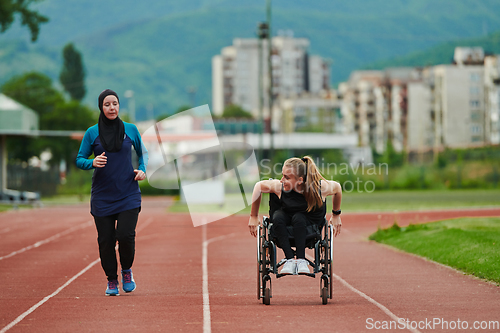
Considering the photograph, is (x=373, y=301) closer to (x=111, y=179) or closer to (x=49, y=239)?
(x=111, y=179)

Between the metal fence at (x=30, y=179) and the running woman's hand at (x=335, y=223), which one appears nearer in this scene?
the running woman's hand at (x=335, y=223)

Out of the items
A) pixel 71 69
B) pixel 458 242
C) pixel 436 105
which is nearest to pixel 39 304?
pixel 458 242

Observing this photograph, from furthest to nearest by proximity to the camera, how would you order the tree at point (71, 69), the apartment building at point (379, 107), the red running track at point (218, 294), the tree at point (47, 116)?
1. the apartment building at point (379, 107)
2. the tree at point (71, 69)
3. the tree at point (47, 116)
4. the red running track at point (218, 294)

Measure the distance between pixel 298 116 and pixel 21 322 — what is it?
557 feet

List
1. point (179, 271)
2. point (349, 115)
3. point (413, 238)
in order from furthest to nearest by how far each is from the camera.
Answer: point (349, 115) < point (413, 238) < point (179, 271)

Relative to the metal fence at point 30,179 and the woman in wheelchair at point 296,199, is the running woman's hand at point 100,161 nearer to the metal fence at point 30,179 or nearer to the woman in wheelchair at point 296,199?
the woman in wheelchair at point 296,199

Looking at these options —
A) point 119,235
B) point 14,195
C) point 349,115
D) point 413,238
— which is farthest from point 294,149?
point 119,235

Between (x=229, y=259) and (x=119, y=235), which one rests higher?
(x=119, y=235)

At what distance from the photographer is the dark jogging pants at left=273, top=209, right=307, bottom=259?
8.68 metres

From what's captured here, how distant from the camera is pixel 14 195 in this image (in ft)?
154

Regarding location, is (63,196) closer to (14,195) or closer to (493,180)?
(14,195)

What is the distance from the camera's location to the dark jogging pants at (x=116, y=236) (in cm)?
941

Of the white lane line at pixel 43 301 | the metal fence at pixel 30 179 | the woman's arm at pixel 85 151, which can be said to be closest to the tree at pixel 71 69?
the metal fence at pixel 30 179

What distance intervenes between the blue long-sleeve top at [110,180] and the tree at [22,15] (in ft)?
115
